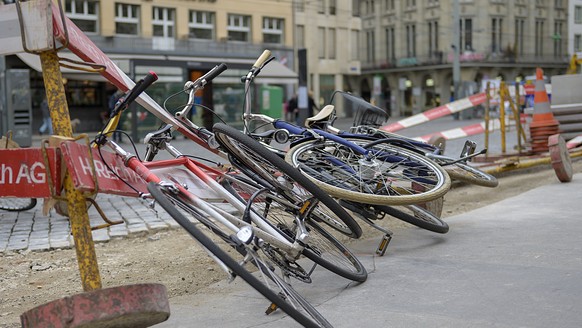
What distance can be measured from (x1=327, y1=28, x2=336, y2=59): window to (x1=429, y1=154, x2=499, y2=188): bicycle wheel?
161 feet

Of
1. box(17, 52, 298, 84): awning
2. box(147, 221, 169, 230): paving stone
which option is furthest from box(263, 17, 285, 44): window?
box(147, 221, 169, 230): paving stone

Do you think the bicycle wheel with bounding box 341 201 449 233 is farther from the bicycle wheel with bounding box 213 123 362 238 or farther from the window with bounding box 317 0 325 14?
the window with bounding box 317 0 325 14

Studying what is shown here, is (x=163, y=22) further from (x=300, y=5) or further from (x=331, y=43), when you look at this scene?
(x=331, y=43)

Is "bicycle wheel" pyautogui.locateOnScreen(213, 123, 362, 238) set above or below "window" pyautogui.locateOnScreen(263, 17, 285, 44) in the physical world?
below

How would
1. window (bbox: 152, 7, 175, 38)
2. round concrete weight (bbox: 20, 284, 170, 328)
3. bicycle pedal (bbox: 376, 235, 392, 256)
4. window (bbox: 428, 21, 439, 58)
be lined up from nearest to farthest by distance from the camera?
round concrete weight (bbox: 20, 284, 170, 328), bicycle pedal (bbox: 376, 235, 392, 256), window (bbox: 152, 7, 175, 38), window (bbox: 428, 21, 439, 58)

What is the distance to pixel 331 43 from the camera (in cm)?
5547

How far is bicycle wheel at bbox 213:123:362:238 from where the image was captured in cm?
404

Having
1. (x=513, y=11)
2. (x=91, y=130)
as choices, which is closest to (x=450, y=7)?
(x=513, y=11)

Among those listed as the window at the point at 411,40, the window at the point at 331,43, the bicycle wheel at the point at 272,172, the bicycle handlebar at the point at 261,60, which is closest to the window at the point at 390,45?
the window at the point at 411,40

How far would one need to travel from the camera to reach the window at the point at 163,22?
40969 millimetres

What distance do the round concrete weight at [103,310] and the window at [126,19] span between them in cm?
3759

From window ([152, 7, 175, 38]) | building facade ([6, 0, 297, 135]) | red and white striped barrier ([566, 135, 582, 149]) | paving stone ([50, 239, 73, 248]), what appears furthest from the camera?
window ([152, 7, 175, 38])

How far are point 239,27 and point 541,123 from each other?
3421cm

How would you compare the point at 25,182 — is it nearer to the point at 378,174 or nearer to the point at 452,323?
the point at 452,323
